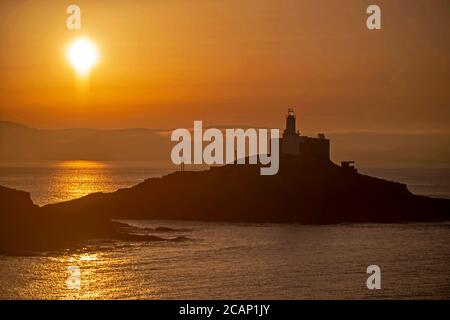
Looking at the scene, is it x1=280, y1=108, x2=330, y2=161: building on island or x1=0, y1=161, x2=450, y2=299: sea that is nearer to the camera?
x1=0, y1=161, x2=450, y2=299: sea

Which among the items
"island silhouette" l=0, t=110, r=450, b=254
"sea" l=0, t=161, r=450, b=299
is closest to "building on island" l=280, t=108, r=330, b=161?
"island silhouette" l=0, t=110, r=450, b=254

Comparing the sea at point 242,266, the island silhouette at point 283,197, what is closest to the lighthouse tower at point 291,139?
the island silhouette at point 283,197

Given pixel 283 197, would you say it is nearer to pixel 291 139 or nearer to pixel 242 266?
pixel 291 139

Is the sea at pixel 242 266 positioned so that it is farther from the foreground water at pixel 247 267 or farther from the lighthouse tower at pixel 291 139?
the lighthouse tower at pixel 291 139

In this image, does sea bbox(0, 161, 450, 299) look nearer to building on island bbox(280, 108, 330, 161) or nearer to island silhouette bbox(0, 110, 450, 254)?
island silhouette bbox(0, 110, 450, 254)

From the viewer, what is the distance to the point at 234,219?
362ft

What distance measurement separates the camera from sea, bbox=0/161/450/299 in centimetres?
5972

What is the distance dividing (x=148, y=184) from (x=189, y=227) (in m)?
18.6

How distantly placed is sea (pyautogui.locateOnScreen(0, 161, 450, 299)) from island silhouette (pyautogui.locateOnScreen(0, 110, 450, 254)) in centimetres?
1275

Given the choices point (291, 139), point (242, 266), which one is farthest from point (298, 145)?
point (242, 266)

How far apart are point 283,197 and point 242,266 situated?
42.9 meters

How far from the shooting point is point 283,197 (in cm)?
11275
